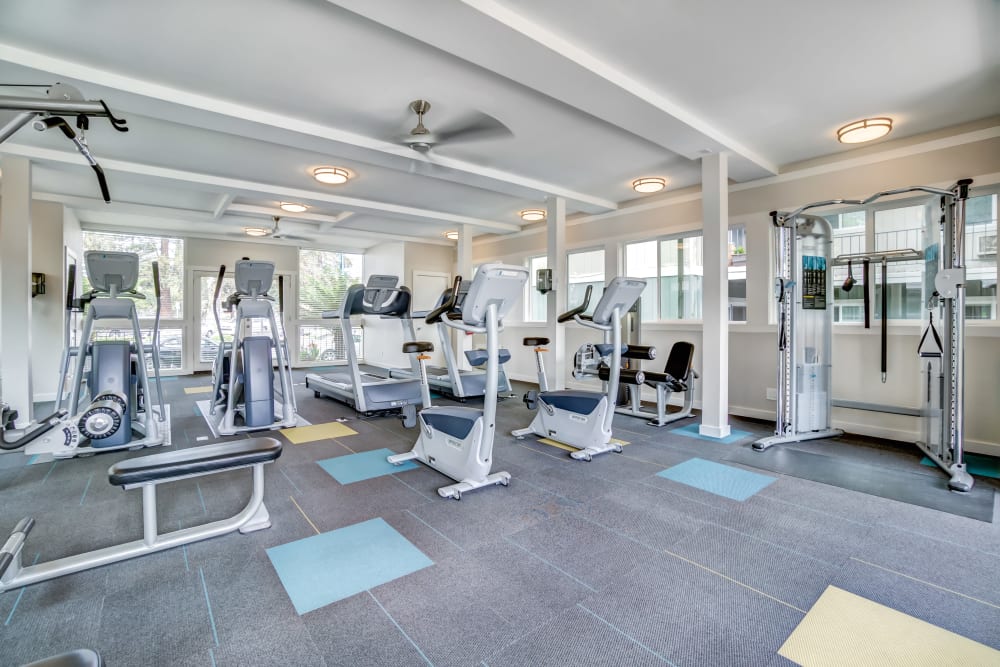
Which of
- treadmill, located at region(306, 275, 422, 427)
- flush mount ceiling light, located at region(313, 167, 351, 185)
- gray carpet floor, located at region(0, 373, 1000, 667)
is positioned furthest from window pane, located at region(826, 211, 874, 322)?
flush mount ceiling light, located at region(313, 167, 351, 185)

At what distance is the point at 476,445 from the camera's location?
2.96 metres

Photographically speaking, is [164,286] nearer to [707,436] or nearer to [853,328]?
[707,436]

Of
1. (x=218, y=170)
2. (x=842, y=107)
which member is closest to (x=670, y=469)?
(x=842, y=107)

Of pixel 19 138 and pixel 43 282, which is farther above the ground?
pixel 19 138

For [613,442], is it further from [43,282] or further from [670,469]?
[43,282]

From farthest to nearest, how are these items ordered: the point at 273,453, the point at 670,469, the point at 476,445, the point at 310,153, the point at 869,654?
1. the point at 310,153
2. the point at 670,469
3. the point at 476,445
4. the point at 273,453
5. the point at 869,654

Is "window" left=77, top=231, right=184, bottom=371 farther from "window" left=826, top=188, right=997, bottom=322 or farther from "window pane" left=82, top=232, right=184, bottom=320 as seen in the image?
"window" left=826, top=188, right=997, bottom=322

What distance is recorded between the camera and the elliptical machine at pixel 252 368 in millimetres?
4410

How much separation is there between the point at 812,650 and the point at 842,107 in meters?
3.85

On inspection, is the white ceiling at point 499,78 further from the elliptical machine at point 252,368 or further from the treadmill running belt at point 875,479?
the treadmill running belt at point 875,479

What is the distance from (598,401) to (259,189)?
4.82m

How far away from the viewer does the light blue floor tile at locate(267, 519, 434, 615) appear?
189 cm

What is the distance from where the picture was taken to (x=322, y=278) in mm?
10109

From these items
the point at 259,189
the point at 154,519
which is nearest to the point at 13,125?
the point at 154,519
